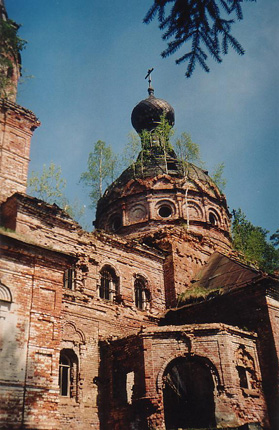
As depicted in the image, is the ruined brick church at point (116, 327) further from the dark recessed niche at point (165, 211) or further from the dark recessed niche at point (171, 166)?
the dark recessed niche at point (171, 166)

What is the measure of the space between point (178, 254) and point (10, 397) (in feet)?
40.5

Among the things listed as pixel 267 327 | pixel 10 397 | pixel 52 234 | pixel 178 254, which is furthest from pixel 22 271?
pixel 178 254

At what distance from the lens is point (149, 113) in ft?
93.8

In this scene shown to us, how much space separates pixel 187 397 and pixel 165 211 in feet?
34.9

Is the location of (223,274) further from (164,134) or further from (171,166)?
(164,134)

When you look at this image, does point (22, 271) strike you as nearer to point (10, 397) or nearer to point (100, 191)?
point (10, 397)

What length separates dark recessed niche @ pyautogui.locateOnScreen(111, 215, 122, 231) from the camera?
23.8 m

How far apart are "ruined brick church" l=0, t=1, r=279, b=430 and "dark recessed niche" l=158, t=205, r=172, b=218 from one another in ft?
9.34

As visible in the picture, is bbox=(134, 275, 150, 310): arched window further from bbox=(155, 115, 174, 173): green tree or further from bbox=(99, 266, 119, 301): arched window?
bbox=(155, 115, 174, 173): green tree

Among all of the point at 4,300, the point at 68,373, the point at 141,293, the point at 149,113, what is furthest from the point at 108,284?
the point at 149,113

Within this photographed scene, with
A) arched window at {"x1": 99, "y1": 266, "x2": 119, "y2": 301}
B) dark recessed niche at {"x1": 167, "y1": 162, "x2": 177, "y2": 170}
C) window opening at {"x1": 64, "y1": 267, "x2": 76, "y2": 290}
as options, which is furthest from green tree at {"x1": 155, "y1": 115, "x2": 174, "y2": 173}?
window opening at {"x1": 64, "y1": 267, "x2": 76, "y2": 290}

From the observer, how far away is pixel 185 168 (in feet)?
82.5

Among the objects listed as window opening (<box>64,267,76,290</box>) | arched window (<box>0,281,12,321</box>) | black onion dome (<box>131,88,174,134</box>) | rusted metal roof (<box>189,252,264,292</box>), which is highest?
black onion dome (<box>131,88,174,134</box>)

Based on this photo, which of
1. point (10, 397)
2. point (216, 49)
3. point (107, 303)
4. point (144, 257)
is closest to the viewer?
point (216, 49)
